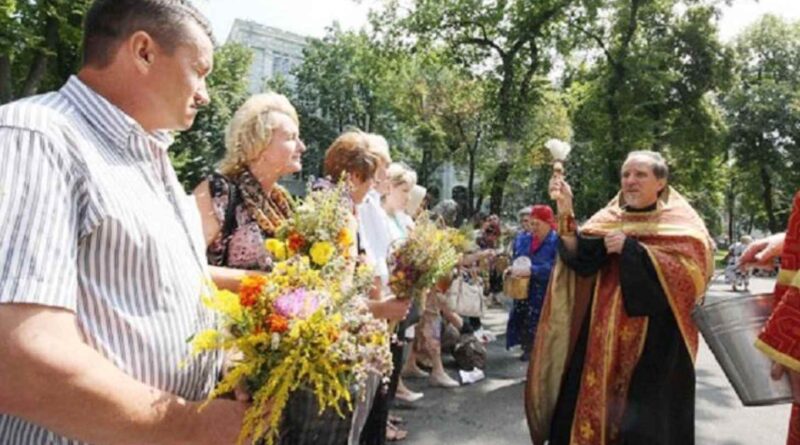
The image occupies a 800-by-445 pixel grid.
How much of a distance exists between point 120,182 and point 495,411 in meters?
5.51

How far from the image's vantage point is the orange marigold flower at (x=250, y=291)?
4.29 feet

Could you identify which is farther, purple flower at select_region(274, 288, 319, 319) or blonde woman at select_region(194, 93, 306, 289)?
blonde woman at select_region(194, 93, 306, 289)

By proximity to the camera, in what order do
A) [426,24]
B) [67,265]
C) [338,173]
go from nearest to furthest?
[67,265], [338,173], [426,24]

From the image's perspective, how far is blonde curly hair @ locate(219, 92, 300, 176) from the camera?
9.99ft

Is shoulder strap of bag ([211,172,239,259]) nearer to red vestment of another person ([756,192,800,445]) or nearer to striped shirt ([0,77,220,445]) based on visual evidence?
striped shirt ([0,77,220,445])

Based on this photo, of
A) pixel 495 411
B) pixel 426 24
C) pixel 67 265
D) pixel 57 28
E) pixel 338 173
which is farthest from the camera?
pixel 426 24

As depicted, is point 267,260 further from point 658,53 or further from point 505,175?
point 658,53

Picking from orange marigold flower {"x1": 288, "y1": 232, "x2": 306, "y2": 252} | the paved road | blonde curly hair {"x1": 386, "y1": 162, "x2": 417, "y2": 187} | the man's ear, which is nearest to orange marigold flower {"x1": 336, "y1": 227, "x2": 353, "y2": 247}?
orange marigold flower {"x1": 288, "y1": 232, "x2": 306, "y2": 252}

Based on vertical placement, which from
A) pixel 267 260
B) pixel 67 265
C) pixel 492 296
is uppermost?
pixel 67 265

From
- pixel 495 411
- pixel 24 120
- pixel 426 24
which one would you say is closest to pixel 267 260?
pixel 24 120

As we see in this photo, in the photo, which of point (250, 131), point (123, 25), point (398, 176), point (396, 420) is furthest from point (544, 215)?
point (123, 25)

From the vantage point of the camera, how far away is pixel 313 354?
1.26 meters

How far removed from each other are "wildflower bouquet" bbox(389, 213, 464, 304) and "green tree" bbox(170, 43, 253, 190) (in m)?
19.1

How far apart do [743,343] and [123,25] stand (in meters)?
2.80
